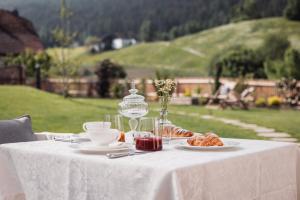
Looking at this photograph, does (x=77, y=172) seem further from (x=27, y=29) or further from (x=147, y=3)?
(x=147, y=3)

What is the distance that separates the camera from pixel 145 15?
15.7 metres

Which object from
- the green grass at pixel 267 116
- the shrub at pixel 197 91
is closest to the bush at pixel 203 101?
the shrub at pixel 197 91

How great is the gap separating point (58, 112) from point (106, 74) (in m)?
4.46

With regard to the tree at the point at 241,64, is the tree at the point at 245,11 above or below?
above

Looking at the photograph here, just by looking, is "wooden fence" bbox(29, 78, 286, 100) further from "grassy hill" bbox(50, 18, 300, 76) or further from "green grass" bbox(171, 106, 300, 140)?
"green grass" bbox(171, 106, 300, 140)

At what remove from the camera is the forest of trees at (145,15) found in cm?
1295

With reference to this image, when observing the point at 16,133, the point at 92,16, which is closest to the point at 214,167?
the point at 16,133

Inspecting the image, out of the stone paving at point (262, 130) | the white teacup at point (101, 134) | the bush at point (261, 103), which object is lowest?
the stone paving at point (262, 130)

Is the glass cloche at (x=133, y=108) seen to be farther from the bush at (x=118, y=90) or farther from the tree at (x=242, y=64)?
the tree at (x=242, y=64)

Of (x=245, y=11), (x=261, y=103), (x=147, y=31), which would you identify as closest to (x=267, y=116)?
(x=261, y=103)

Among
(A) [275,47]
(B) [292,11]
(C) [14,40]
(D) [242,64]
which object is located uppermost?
(B) [292,11]

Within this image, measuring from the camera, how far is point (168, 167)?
218 cm

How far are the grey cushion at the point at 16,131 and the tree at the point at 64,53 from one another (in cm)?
896

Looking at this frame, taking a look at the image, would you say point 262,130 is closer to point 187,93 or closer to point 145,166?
point 187,93
